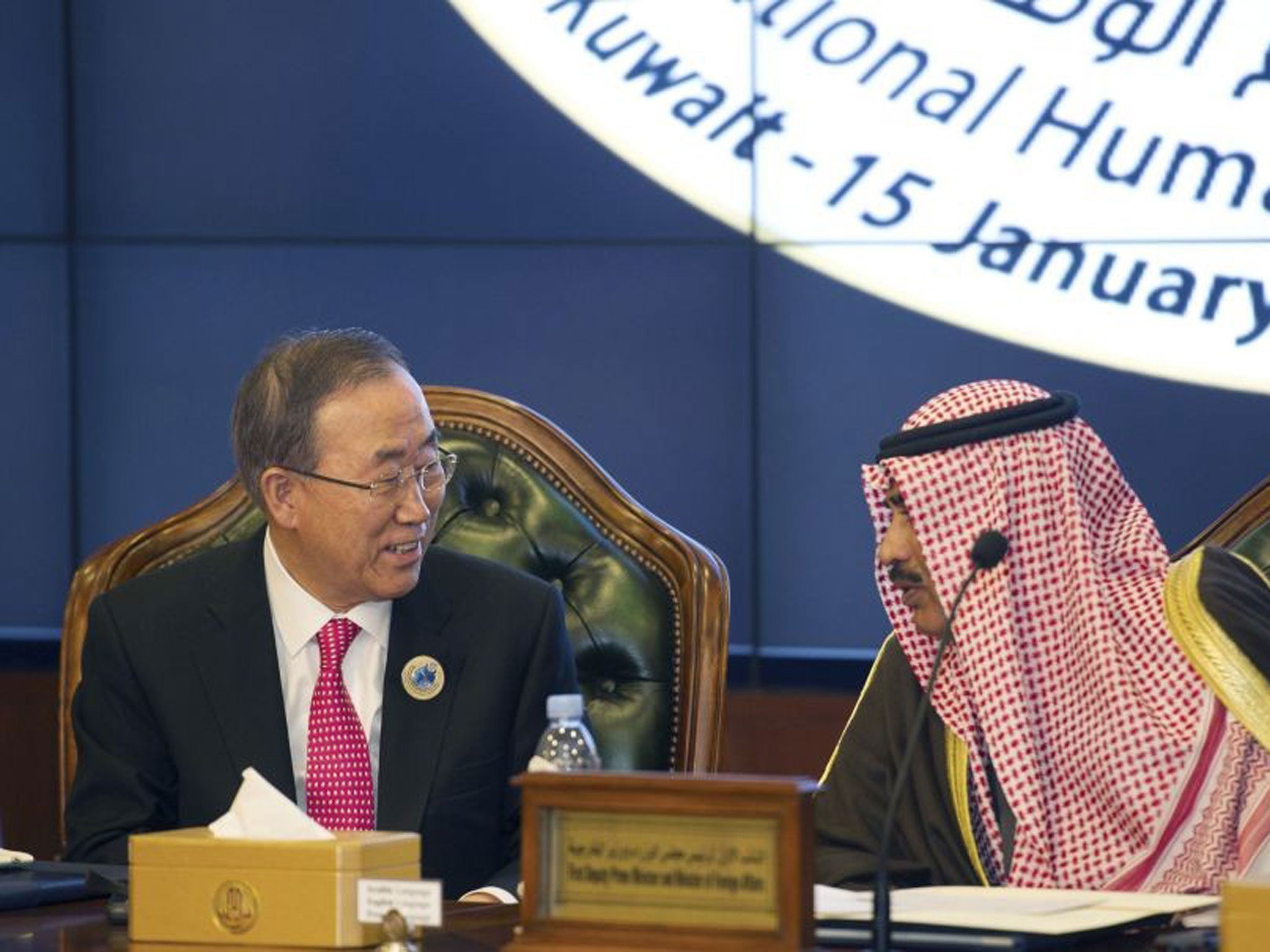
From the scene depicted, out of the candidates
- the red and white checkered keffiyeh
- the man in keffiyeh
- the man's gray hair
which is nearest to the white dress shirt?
the man's gray hair

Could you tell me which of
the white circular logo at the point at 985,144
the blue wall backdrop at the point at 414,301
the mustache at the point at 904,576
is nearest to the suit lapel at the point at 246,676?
the mustache at the point at 904,576

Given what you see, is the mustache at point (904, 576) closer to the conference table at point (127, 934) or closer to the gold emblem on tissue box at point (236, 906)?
the conference table at point (127, 934)

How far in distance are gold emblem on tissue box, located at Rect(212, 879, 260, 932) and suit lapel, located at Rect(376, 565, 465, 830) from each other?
92 centimetres

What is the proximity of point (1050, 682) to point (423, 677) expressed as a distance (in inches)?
31.0

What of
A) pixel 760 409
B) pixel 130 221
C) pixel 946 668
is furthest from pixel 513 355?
pixel 946 668

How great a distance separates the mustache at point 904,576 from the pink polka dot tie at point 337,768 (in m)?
0.69

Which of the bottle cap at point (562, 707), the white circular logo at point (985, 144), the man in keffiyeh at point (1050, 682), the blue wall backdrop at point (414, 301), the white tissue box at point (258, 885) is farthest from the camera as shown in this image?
the blue wall backdrop at point (414, 301)

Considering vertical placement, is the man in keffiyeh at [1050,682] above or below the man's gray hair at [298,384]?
below

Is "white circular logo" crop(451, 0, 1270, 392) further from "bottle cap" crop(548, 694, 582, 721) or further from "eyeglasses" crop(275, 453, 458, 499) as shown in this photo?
"bottle cap" crop(548, 694, 582, 721)

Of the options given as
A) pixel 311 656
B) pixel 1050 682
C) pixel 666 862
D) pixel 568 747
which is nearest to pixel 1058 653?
pixel 1050 682

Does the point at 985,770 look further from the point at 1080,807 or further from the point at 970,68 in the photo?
the point at 970,68

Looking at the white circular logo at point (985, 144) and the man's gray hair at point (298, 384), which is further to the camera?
the white circular logo at point (985, 144)

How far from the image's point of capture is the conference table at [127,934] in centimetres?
179

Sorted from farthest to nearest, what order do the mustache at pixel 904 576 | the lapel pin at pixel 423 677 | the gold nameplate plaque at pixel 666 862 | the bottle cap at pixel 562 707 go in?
1. the lapel pin at pixel 423 677
2. the mustache at pixel 904 576
3. the bottle cap at pixel 562 707
4. the gold nameplate plaque at pixel 666 862
